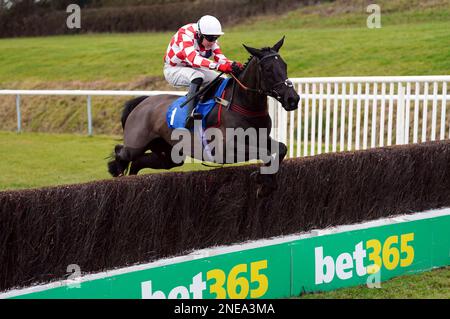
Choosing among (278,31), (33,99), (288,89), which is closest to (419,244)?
(288,89)

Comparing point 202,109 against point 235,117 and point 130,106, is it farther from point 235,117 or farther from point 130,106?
point 130,106

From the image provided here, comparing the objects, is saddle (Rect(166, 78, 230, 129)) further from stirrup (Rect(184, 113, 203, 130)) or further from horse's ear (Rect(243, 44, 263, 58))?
horse's ear (Rect(243, 44, 263, 58))

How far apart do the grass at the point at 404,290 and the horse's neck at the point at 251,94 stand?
5.06 ft

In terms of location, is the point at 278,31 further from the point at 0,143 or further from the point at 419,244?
the point at 419,244

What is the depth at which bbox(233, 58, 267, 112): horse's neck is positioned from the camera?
548 centimetres

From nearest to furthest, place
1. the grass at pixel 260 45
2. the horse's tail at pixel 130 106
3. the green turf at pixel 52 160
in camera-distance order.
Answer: the horse's tail at pixel 130 106 → the green turf at pixel 52 160 → the grass at pixel 260 45

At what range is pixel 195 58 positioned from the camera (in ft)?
19.2

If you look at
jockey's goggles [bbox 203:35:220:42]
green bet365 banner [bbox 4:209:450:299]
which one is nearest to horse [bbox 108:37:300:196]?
jockey's goggles [bbox 203:35:220:42]

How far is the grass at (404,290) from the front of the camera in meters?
4.57

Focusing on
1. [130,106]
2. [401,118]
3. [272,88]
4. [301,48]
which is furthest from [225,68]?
[301,48]

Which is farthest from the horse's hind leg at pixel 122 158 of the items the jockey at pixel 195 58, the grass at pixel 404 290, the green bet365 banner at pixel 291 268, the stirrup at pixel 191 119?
the grass at pixel 404 290

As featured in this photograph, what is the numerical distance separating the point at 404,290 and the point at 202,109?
7.08 ft

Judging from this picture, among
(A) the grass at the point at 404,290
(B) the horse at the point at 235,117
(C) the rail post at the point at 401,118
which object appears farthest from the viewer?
(C) the rail post at the point at 401,118

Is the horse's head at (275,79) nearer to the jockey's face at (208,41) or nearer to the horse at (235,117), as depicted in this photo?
the horse at (235,117)
